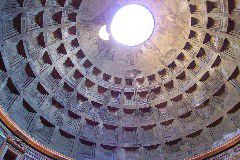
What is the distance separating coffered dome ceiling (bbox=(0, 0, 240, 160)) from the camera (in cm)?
1452

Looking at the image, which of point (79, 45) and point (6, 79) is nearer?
point (6, 79)

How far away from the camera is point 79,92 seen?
16469 millimetres

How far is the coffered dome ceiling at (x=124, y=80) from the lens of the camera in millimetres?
14516

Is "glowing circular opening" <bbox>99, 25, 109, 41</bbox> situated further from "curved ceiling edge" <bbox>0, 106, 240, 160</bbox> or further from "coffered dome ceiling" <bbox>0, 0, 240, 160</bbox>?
"curved ceiling edge" <bbox>0, 106, 240, 160</bbox>

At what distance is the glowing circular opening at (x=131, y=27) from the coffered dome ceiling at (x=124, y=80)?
0.38 meters

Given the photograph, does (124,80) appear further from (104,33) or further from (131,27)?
(131,27)

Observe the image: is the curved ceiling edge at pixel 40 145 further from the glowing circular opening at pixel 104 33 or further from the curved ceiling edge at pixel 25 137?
the glowing circular opening at pixel 104 33

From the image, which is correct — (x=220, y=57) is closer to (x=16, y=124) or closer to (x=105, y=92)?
(x=105, y=92)

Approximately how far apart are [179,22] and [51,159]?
26.3 feet

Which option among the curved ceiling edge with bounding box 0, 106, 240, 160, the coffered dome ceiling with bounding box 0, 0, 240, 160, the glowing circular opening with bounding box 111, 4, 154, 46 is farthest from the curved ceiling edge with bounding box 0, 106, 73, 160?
the glowing circular opening with bounding box 111, 4, 154, 46

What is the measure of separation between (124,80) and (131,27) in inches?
123

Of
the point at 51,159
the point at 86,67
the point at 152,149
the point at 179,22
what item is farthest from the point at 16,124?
the point at 179,22

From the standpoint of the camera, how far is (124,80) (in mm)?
17156

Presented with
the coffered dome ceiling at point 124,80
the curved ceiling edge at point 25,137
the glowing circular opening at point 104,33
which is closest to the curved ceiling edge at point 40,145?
the curved ceiling edge at point 25,137
